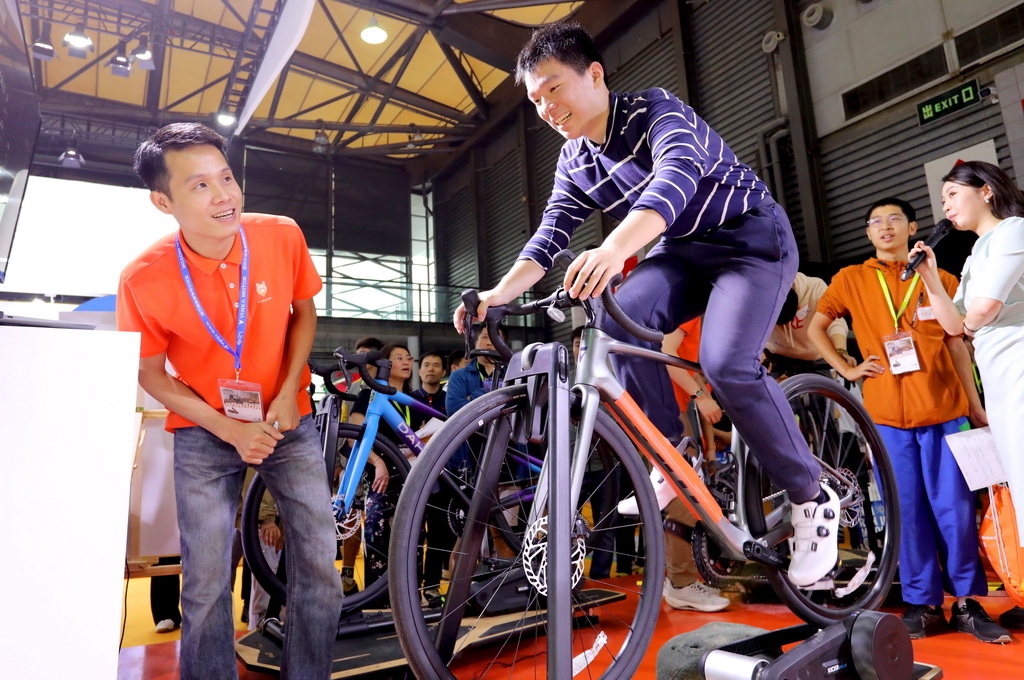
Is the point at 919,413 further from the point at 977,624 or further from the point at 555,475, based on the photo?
the point at 555,475

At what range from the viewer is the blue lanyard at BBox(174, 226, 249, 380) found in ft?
5.63

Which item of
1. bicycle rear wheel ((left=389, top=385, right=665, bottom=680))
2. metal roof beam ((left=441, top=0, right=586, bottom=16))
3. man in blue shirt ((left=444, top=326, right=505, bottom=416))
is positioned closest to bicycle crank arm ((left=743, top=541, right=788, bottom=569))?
bicycle rear wheel ((left=389, top=385, right=665, bottom=680))

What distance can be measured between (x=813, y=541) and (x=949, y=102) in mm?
5460

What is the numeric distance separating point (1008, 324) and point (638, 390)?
4.49ft

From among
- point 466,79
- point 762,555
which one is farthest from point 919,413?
point 466,79

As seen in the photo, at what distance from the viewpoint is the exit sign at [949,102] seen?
18.3ft

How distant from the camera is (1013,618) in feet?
8.05

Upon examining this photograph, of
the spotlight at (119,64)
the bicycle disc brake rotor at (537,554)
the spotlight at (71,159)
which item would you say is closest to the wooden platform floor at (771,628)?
the bicycle disc brake rotor at (537,554)

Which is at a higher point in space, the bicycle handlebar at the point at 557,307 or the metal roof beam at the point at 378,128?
the metal roof beam at the point at 378,128

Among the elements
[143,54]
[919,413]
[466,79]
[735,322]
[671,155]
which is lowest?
[919,413]

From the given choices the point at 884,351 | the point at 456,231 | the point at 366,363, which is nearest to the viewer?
the point at 884,351

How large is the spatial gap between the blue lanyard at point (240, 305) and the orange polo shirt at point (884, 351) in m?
2.32

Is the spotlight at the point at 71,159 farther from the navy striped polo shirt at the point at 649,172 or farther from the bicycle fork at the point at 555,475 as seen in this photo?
the bicycle fork at the point at 555,475

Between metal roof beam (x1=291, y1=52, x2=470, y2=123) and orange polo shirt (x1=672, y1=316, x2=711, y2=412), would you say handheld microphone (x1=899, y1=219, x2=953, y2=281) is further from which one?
metal roof beam (x1=291, y1=52, x2=470, y2=123)
